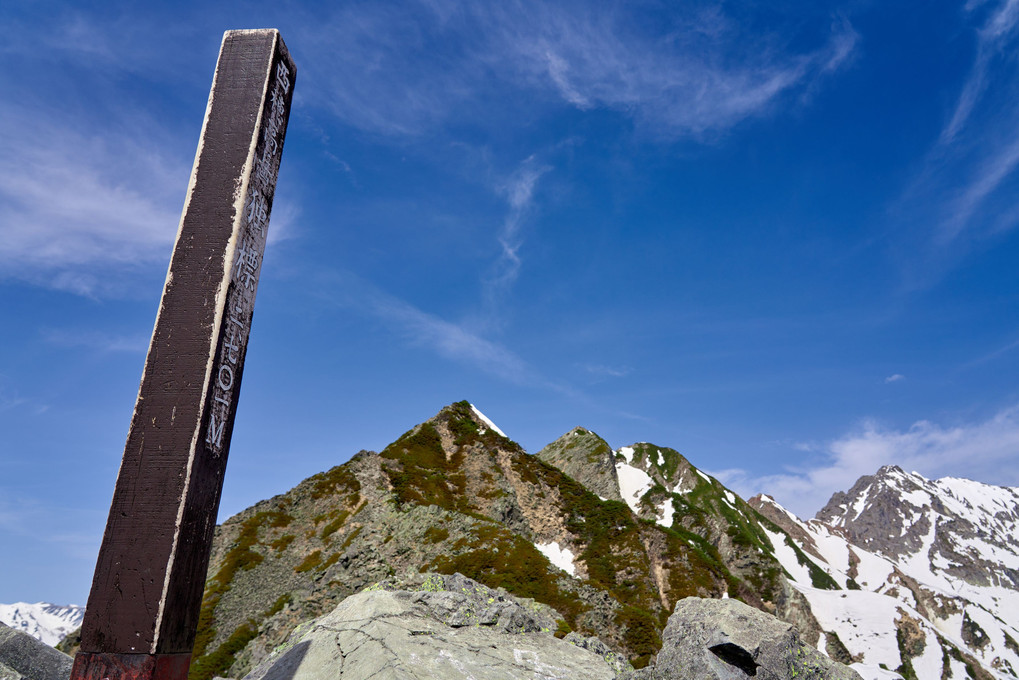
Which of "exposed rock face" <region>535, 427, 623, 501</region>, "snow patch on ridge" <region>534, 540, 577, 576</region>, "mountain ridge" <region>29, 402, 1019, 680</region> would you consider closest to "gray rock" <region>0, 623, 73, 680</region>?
"mountain ridge" <region>29, 402, 1019, 680</region>

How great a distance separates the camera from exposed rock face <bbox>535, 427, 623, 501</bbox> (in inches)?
3054

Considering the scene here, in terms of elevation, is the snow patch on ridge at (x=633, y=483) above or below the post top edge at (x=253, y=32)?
above


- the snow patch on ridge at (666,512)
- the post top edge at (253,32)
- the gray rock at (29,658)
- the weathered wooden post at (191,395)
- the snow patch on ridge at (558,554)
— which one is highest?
the snow patch on ridge at (666,512)

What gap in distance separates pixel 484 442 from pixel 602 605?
28351 mm

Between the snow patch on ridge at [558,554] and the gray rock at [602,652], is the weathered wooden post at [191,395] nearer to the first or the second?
the gray rock at [602,652]

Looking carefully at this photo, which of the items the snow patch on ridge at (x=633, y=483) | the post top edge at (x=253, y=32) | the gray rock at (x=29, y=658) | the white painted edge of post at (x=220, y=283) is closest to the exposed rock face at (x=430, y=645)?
the white painted edge of post at (x=220, y=283)

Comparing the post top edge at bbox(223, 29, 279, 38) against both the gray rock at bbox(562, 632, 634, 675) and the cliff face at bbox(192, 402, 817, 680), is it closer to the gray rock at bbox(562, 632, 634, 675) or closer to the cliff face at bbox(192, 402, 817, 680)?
the gray rock at bbox(562, 632, 634, 675)

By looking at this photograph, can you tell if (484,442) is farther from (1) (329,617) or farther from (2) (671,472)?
(2) (671,472)

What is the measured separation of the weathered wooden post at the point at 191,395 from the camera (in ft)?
20.5

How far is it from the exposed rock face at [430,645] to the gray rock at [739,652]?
1.95m

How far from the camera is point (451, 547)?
131ft

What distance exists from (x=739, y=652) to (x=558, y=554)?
138ft

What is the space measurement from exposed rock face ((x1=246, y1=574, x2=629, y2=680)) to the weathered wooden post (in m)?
4.11

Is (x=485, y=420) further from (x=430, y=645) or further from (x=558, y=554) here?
(x=430, y=645)
